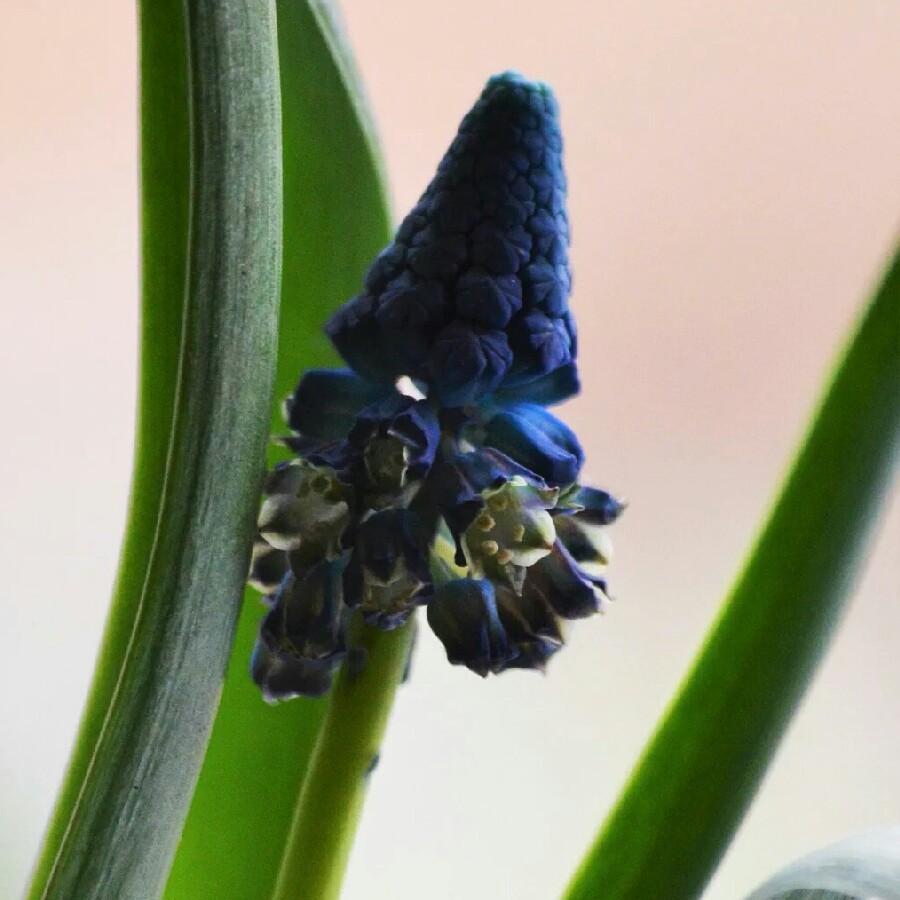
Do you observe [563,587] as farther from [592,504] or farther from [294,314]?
[294,314]

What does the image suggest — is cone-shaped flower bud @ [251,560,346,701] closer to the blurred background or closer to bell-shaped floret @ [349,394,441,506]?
bell-shaped floret @ [349,394,441,506]

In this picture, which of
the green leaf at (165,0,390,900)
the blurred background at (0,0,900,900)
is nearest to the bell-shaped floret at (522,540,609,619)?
the green leaf at (165,0,390,900)

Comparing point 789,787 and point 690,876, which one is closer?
point 690,876


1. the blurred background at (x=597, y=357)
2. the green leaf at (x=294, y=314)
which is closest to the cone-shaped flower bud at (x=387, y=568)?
the green leaf at (x=294, y=314)

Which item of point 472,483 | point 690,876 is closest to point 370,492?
point 472,483

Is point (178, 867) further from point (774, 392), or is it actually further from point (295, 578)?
point (774, 392)

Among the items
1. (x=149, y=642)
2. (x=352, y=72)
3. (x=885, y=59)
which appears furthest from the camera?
(x=885, y=59)
